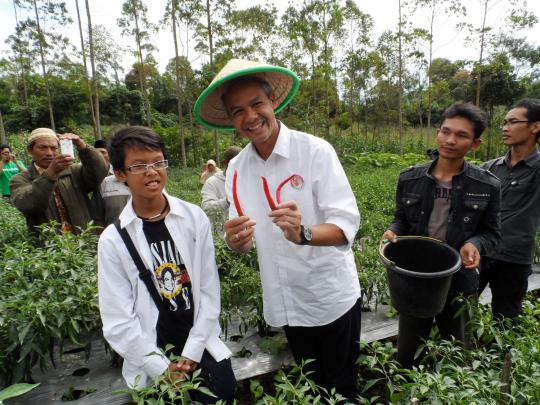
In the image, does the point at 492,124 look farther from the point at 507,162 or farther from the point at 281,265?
the point at 281,265

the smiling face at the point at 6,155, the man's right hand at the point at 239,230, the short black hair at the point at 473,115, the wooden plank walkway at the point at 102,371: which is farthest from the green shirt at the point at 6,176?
the short black hair at the point at 473,115

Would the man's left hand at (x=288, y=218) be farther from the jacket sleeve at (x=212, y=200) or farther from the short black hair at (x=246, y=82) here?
the jacket sleeve at (x=212, y=200)

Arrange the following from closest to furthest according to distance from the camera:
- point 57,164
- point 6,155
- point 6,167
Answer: point 57,164
point 6,155
point 6,167

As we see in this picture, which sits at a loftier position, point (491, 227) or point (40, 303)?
point (491, 227)

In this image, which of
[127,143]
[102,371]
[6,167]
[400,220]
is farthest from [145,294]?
[6,167]

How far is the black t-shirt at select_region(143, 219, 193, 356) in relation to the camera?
159cm

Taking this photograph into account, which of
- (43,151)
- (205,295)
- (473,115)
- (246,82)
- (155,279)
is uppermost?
(246,82)

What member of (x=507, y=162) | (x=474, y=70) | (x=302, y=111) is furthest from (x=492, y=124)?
(x=507, y=162)

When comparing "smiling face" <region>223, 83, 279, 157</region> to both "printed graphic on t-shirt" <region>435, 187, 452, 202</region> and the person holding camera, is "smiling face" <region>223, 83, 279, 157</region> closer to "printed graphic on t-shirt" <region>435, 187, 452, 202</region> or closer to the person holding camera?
"printed graphic on t-shirt" <region>435, 187, 452, 202</region>

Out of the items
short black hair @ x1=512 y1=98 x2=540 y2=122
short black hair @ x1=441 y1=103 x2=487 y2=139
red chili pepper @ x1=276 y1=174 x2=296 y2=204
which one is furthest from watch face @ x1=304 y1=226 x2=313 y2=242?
short black hair @ x1=512 y1=98 x2=540 y2=122

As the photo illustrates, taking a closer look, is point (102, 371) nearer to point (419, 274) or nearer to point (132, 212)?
point (132, 212)

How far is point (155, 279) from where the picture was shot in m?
1.58

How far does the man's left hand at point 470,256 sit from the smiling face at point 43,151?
3049 millimetres

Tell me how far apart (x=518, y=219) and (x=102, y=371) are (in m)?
3.24
